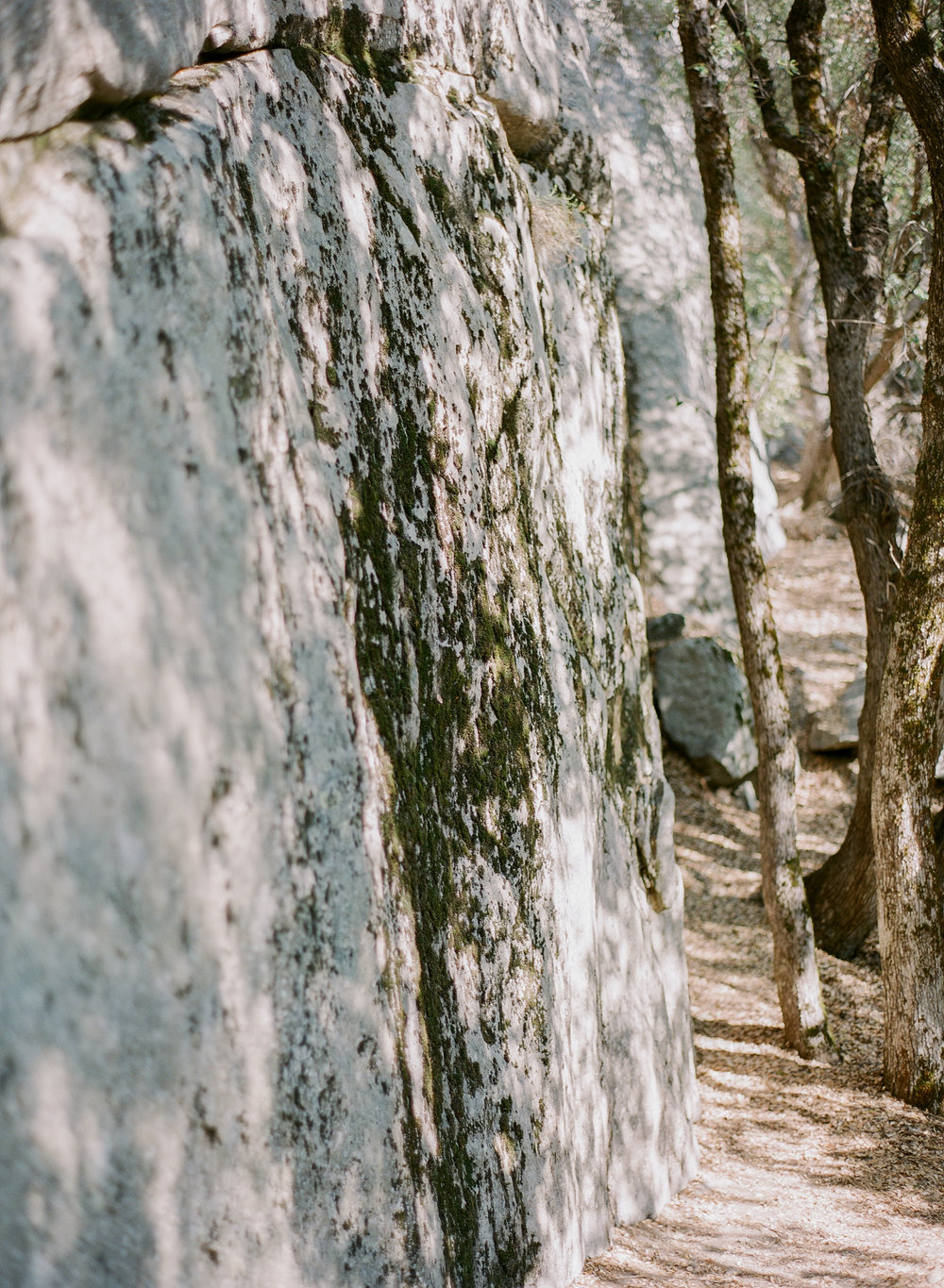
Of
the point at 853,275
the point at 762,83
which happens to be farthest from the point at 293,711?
the point at 762,83

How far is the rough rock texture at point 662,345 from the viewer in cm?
1317

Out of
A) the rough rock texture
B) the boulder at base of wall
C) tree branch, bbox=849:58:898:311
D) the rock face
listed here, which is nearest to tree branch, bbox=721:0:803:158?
tree branch, bbox=849:58:898:311

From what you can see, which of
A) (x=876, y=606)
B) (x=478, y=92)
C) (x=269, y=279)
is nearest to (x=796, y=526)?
(x=876, y=606)

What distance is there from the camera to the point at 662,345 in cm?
1372

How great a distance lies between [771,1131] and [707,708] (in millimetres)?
5680

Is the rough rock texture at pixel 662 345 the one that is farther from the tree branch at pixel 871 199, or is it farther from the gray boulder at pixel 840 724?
the tree branch at pixel 871 199

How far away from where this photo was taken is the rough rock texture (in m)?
13.2

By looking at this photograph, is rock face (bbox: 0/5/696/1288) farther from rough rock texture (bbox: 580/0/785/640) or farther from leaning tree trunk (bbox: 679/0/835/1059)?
rough rock texture (bbox: 580/0/785/640)

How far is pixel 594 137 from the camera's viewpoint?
6.32 meters

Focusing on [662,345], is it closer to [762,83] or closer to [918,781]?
[762,83]

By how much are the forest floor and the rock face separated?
555mm

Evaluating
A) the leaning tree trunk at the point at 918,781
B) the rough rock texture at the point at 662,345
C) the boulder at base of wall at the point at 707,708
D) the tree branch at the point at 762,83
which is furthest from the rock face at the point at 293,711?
the rough rock texture at the point at 662,345

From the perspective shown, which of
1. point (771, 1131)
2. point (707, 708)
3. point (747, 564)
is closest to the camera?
point (771, 1131)

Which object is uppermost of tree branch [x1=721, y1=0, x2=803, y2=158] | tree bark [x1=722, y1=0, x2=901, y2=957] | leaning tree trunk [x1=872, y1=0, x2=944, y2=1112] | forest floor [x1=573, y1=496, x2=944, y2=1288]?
tree branch [x1=721, y1=0, x2=803, y2=158]
